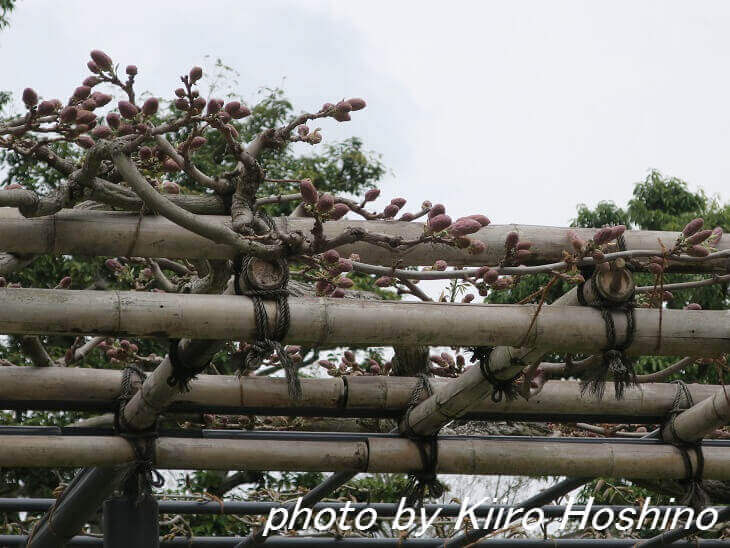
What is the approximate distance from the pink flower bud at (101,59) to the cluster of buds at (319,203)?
0.53 meters

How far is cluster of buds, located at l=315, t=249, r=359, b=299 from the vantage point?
262 cm

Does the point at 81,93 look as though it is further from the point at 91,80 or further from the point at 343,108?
the point at 343,108

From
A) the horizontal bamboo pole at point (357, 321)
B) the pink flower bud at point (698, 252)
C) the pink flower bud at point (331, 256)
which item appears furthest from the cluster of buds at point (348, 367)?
the pink flower bud at point (698, 252)

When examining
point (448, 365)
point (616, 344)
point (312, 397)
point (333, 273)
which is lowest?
point (312, 397)

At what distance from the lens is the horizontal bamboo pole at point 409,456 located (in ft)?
11.8

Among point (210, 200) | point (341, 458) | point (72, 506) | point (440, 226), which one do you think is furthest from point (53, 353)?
point (440, 226)

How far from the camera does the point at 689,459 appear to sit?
3885mm

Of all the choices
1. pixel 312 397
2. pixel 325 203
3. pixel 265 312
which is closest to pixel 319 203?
pixel 325 203

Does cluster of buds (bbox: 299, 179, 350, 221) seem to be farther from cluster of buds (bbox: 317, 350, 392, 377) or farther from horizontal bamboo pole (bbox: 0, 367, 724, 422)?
cluster of buds (bbox: 317, 350, 392, 377)

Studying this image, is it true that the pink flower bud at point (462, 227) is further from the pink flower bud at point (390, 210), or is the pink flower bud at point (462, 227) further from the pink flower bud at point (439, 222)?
the pink flower bud at point (390, 210)

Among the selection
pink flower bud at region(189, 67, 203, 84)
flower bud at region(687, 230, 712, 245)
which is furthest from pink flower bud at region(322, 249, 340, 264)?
flower bud at region(687, 230, 712, 245)

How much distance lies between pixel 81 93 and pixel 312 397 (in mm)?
1543

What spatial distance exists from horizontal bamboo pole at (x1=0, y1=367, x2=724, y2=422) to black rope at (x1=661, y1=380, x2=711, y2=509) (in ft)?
0.10

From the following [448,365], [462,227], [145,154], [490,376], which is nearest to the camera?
[462,227]
